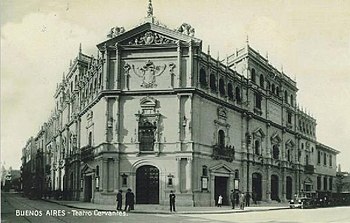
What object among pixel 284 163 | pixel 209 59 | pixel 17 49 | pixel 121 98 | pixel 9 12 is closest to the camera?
pixel 9 12

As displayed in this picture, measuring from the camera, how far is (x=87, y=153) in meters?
26.2

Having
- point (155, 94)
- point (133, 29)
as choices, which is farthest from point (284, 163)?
point (133, 29)

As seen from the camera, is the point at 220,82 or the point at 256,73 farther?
the point at 256,73

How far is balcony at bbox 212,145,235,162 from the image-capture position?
27052 mm

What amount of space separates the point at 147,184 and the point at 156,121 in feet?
10.5

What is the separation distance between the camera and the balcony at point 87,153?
84.3 feet

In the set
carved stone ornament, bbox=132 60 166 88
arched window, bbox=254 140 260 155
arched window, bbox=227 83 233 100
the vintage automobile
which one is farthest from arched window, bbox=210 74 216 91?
the vintage automobile

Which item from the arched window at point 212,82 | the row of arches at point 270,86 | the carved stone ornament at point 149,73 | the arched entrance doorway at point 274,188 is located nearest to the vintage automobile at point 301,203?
the arched entrance doorway at point 274,188

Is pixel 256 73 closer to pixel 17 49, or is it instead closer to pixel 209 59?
pixel 209 59

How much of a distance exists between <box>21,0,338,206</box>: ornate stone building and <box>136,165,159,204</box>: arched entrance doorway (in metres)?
Answer: 0.05

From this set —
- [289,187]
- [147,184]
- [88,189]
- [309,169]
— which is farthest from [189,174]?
[309,169]

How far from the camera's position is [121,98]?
24.5 metres

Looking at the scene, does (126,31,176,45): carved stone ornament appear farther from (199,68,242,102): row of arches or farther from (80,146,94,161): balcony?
(80,146,94,161): balcony

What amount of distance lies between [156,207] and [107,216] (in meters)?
6.26
